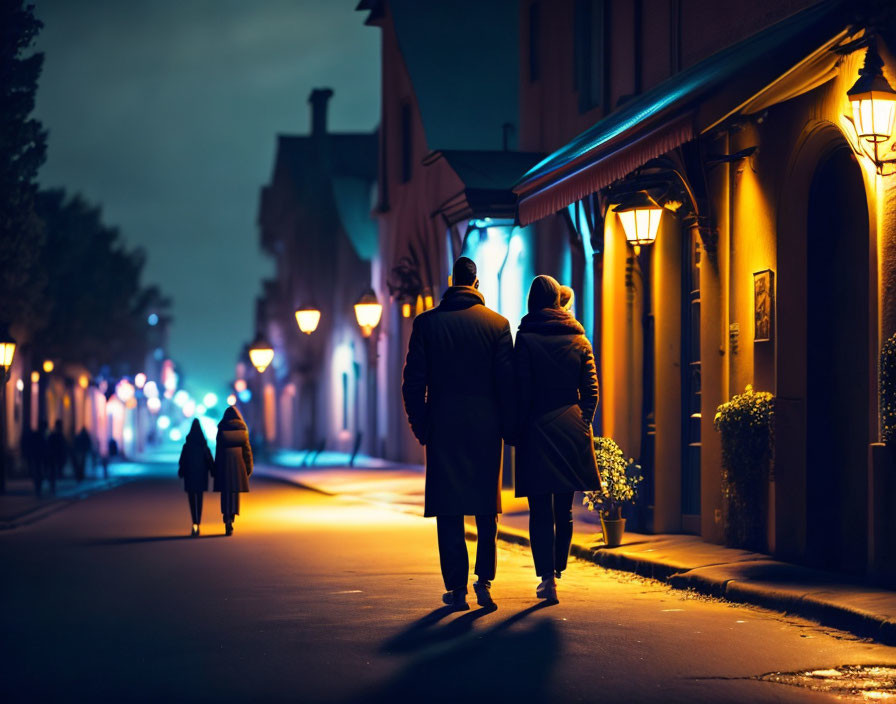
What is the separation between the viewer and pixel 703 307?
14070mm

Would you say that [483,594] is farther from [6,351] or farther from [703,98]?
[6,351]

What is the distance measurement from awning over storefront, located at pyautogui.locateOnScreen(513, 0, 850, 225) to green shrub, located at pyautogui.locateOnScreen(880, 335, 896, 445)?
211 centimetres

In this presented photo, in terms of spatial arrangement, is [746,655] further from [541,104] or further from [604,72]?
[541,104]

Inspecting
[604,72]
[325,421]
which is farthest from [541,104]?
[325,421]

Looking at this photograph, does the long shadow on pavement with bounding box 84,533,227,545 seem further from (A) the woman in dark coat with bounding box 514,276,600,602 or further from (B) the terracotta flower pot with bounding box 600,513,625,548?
(A) the woman in dark coat with bounding box 514,276,600,602

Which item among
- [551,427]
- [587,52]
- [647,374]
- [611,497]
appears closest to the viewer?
[551,427]

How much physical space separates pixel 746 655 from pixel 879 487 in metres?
2.74

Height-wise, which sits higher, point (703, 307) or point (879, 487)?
point (703, 307)

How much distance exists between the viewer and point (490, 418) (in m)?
9.55

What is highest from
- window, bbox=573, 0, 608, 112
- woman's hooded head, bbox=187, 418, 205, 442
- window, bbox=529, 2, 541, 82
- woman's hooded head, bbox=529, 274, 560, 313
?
window, bbox=529, 2, 541, 82

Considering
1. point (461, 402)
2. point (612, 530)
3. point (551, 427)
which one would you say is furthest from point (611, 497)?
point (461, 402)

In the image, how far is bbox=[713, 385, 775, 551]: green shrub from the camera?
12.4 metres

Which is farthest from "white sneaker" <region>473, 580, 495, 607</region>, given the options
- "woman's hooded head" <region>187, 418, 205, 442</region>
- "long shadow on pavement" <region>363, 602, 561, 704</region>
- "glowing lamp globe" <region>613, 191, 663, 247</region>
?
"woman's hooded head" <region>187, 418, 205, 442</region>

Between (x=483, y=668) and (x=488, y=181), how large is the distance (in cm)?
1717
